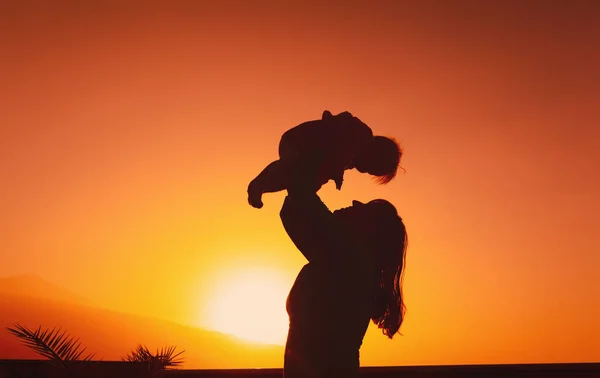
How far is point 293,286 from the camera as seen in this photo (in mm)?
2078

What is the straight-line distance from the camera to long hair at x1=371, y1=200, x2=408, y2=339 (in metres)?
2.24

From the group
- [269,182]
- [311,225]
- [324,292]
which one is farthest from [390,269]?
[269,182]

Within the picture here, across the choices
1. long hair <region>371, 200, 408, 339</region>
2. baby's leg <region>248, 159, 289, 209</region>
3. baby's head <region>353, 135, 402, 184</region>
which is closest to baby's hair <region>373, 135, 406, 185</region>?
baby's head <region>353, 135, 402, 184</region>

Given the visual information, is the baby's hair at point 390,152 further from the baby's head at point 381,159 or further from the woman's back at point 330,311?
the woman's back at point 330,311

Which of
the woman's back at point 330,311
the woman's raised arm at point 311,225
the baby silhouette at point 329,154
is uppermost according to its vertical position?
the baby silhouette at point 329,154

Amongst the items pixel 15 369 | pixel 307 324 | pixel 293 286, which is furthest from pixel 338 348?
pixel 15 369

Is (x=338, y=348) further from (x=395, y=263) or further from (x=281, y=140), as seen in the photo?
(x=281, y=140)

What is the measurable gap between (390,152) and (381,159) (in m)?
0.04

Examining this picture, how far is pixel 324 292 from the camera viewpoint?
6.56 feet

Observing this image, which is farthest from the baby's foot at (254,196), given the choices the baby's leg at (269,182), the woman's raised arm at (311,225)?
the woman's raised arm at (311,225)

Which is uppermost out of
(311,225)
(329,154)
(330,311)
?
(329,154)

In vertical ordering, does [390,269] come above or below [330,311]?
above

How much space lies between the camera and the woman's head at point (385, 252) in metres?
2.24

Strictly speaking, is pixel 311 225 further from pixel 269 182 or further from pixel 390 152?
pixel 390 152
